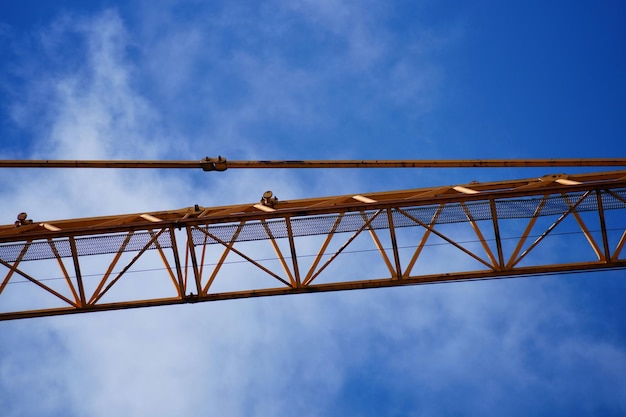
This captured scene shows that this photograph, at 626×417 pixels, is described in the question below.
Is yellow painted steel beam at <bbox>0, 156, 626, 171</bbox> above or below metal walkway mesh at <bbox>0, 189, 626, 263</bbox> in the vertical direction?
above

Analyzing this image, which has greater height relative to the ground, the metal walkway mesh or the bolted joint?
the bolted joint

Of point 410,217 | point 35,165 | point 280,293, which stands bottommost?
point 280,293

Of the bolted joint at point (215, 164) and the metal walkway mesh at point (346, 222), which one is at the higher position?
the bolted joint at point (215, 164)

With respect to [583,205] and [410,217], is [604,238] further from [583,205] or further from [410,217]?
[410,217]

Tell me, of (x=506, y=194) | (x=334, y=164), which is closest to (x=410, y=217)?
(x=506, y=194)

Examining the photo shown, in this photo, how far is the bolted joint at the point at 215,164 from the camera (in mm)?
20875

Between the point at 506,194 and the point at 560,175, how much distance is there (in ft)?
5.22

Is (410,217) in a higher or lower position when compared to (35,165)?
lower

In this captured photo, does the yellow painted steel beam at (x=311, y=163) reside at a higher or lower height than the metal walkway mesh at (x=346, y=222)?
higher

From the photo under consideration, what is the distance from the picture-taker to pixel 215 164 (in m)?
21.1

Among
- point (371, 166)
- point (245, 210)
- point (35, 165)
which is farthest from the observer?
point (35, 165)

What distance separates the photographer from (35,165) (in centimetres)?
2203

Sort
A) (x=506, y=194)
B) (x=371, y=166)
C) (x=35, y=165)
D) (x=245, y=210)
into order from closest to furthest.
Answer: (x=506, y=194) → (x=245, y=210) → (x=371, y=166) → (x=35, y=165)

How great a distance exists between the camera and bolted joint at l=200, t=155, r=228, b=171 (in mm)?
20875
